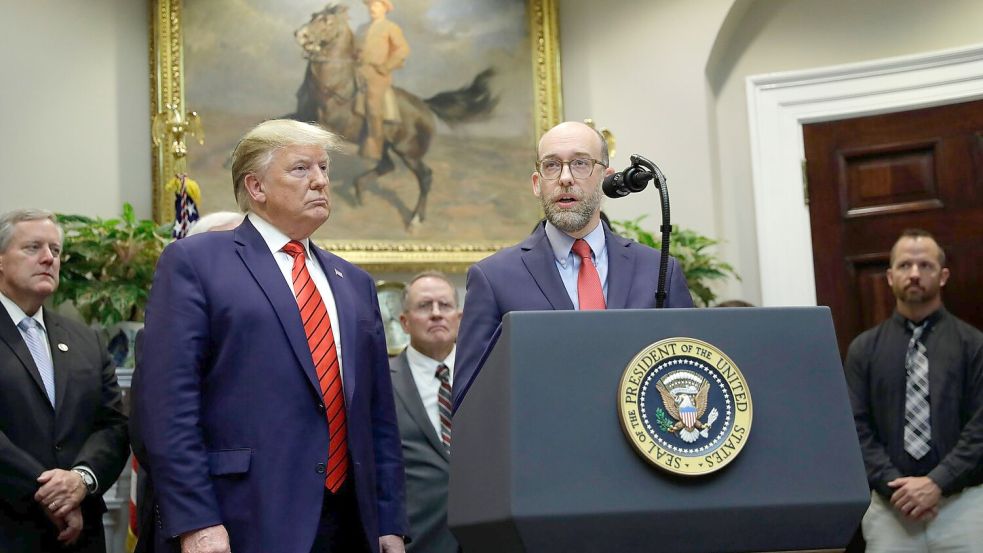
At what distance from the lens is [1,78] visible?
5.45m

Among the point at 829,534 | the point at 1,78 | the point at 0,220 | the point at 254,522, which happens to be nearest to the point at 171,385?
the point at 254,522

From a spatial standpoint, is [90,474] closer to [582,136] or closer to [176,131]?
[582,136]

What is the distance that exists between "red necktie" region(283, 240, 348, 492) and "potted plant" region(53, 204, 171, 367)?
7.78 feet

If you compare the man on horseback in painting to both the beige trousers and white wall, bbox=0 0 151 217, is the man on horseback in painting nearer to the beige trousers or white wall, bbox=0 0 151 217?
white wall, bbox=0 0 151 217

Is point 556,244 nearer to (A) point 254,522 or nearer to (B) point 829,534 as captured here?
(A) point 254,522

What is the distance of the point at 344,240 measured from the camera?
5.99m

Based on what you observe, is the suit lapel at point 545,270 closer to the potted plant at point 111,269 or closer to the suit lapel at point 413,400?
the suit lapel at point 413,400

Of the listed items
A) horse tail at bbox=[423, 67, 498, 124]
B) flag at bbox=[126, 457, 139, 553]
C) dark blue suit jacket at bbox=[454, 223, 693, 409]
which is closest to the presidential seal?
dark blue suit jacket at bbox=[454, 223, 693, 409]

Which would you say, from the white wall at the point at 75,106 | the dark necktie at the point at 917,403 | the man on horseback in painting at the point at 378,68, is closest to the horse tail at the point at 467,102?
the man on horseback in painting at the point at 378,68

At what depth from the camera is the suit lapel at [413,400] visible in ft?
14.1

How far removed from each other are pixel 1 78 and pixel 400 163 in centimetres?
196

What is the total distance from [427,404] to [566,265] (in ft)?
5.80

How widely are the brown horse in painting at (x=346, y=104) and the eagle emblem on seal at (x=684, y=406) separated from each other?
4349mm

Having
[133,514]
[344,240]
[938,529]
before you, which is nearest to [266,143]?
[133,514]
